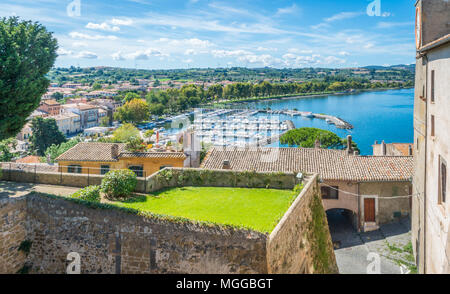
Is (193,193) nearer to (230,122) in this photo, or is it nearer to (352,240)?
(352,240)

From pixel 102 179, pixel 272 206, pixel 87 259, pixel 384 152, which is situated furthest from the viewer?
pixel 384 152

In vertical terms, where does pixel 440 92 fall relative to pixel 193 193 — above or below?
above

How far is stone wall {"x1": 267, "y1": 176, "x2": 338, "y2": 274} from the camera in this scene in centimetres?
Result: 732

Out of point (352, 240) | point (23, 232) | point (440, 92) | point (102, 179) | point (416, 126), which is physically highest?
point (440, 92)

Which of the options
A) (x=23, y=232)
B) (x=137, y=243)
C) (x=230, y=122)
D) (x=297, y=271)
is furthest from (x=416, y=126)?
(x=230, y=122)

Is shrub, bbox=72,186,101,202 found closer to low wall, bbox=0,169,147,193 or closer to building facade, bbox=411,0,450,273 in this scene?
low wall, bbox=0,169,147,193

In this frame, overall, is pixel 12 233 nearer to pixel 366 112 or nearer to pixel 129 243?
pixel 129 243

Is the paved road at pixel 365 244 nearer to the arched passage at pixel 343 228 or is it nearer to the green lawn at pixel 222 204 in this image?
the arched passage at pixel 343 228

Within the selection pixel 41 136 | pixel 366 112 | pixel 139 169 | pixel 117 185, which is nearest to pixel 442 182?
pixel 117 185

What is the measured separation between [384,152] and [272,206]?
22870mm

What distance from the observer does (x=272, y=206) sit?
10.0 meters

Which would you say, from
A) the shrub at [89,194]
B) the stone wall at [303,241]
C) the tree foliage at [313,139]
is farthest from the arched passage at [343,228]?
the tree foliage at [313,139]

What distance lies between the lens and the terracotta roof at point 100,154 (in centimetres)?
1920

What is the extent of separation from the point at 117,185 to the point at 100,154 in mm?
10528
